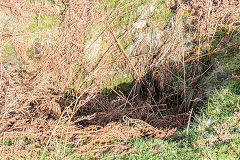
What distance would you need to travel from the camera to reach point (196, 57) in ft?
11.7

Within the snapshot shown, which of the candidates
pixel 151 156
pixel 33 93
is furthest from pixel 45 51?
pixel 151 156

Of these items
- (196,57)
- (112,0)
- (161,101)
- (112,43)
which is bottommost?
(161,101)

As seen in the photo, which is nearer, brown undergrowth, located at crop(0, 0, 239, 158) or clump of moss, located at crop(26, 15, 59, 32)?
brown undergrowth, located at crop(0, 0, 239, 158)

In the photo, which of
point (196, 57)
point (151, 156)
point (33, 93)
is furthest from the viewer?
point (196, 57)

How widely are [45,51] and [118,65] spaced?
61.4 inches

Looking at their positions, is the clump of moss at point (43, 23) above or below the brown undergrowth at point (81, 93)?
above

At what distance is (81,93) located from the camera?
157 inches

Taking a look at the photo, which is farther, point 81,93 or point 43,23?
point 43,23

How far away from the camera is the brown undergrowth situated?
2.68 meters

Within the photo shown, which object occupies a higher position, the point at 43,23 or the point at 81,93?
the point at 43,23

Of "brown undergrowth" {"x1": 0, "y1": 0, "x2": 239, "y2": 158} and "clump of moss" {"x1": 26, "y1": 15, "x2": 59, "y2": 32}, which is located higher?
"clump of moss" {"x1": 26, "y1": 15, "x2": 59, "y2": 32}

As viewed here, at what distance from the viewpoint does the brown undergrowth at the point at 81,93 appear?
2684 millimetres

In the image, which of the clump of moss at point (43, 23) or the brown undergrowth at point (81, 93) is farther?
the clump of moss at point (43, 23)

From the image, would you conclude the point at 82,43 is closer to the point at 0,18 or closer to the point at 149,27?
the point at 149,27
